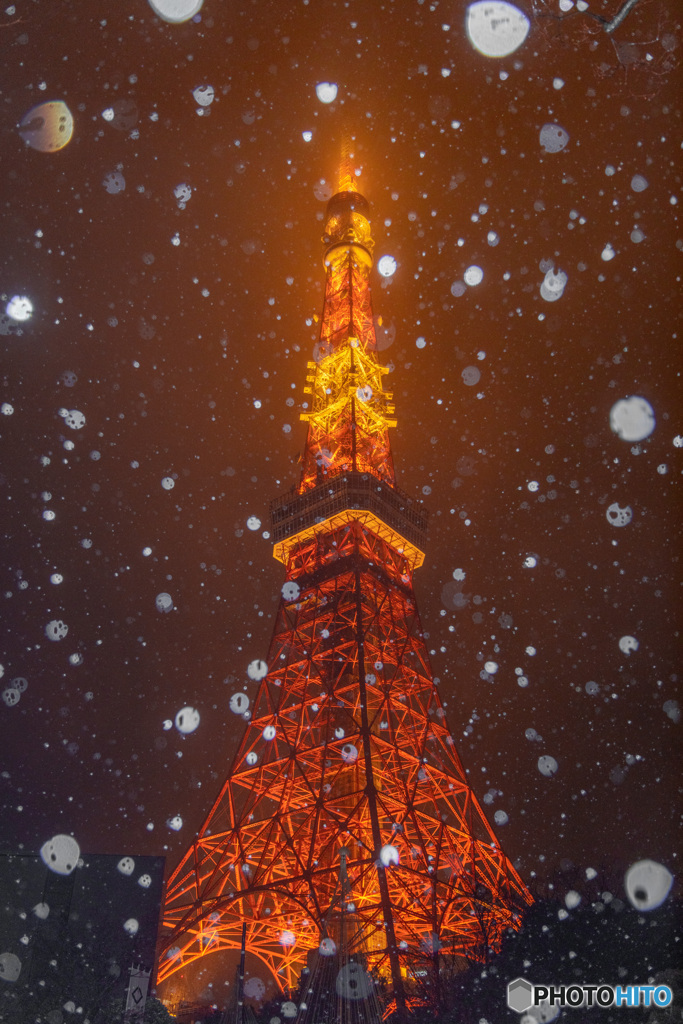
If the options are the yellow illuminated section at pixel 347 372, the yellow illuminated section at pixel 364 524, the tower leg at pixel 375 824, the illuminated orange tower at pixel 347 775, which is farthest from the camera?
the yellow illuminated section at pixel 347 372

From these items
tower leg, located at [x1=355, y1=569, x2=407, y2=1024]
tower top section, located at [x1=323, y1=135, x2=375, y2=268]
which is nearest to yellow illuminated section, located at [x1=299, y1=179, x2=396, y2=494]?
tower top section, located at [x1=323, y1=135, x2=375, y2=268]

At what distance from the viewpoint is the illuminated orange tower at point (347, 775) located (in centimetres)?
1335

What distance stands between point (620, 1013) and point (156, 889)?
292 inches

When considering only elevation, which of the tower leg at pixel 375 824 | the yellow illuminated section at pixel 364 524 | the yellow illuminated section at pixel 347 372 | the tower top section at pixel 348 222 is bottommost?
the tower leg at pixel 375 824

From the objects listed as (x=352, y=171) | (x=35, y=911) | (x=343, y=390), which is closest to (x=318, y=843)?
(x=35, y=911)

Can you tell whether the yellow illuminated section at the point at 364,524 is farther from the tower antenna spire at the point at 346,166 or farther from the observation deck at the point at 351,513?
the tower antenna spire at the point at 346,166

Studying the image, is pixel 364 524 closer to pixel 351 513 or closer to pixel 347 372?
pixel 351 513

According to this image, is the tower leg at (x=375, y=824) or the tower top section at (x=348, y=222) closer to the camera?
the tower leg at (x=375, y=824)

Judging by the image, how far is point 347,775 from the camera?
55.0 feet

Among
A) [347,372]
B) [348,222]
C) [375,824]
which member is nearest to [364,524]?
[347,372]

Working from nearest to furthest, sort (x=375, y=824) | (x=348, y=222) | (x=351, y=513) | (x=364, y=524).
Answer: (x=375, y=824) → (x=351, y=513) → (x=364, y=524) → (x=348, y=222)

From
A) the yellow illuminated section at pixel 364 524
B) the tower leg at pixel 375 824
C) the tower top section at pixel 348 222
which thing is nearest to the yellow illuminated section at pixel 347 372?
the tower top section at pixel 348 222

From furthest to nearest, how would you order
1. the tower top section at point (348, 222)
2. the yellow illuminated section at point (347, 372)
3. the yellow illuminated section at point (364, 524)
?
the tower top section at point (348, 222) → the yellow illuminated section at point (347, 372) → the yellow illuminated section at point (364, 524)

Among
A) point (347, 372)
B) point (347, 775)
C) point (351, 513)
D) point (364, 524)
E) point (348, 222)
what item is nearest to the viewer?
point (347, 775)
